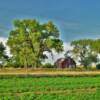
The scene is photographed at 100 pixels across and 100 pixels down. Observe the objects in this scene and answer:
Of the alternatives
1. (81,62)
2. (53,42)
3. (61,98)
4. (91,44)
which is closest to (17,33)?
(53,42)

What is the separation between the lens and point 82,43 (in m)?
147

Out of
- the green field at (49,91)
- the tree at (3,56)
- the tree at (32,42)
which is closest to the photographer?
the green field at (49,91)

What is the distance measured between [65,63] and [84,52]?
1890cm

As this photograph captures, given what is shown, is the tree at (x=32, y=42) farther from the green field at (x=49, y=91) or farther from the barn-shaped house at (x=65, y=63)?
the green field at (x=49, y=91)

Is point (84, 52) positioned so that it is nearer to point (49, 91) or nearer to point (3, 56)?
point (3, 56)

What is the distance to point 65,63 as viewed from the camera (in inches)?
4877

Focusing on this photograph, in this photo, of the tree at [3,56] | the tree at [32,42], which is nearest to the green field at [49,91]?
the tree at [32,42]

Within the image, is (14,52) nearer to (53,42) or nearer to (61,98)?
(53,42)

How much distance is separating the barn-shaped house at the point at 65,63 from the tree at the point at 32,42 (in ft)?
40.2

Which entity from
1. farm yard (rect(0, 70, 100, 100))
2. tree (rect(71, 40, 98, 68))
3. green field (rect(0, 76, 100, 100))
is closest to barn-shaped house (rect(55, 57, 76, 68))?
tree (rect(71, 40, 98, 68))

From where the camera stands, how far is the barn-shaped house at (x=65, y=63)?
123 meters

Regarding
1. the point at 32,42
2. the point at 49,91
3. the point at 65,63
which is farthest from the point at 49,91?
the point at 65,63

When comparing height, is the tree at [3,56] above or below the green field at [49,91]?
above

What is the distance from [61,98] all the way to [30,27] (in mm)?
88164
